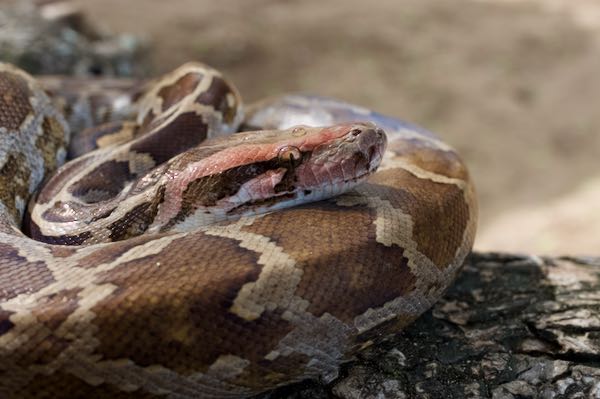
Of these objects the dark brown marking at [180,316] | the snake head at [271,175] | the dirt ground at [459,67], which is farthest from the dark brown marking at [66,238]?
the dirt ground at [459,67]

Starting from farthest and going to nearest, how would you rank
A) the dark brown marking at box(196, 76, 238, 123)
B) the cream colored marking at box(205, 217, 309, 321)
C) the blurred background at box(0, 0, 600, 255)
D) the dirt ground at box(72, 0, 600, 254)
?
1. the dirt ground at box(72, 0, 600, 254)
2. the blurred background at box(0, 0, 600, 255)
3. the dark brown marking at box(196, 76, 238, 123)
4. the cream colored marking at box(205, 217, 309, 321)

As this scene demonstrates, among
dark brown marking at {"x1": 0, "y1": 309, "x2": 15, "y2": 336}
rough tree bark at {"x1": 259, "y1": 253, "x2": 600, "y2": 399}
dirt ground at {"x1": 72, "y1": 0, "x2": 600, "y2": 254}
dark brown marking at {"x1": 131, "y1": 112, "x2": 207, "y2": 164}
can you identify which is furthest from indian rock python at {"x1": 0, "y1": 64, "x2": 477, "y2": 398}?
dirt ground at {"x1": 72, "y1": 0, "x2": 600, "y2": 254}

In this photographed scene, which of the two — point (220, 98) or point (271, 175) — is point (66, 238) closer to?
point (271, 175)

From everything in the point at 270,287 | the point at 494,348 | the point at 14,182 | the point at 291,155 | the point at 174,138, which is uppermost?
A: the point at 291,155

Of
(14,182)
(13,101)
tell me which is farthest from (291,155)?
(13,101)

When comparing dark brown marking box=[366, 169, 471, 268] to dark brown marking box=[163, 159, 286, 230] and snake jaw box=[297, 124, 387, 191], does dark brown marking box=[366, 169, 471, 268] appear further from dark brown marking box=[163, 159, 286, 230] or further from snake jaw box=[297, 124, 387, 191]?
dark brown marking box=[163, 159, 286, 230]

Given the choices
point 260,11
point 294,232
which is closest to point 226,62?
point 260,11

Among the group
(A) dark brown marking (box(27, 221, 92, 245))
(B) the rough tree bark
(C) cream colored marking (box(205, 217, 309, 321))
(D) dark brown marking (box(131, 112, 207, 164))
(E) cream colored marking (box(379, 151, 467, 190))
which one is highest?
(E) cream colored marking (box(379, 151, 467, 190))
